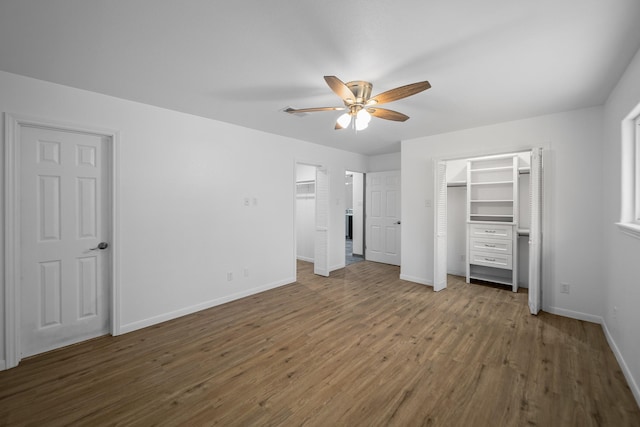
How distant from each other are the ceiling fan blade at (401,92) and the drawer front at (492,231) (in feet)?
10.5

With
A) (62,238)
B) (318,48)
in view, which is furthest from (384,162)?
(62,238)

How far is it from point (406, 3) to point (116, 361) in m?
3.41

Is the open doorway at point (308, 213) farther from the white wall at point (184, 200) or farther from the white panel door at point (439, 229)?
the white panel door at point (439, 229)

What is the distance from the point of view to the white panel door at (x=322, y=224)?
516 centimetres

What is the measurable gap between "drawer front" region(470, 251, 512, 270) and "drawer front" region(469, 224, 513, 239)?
291 millimetres

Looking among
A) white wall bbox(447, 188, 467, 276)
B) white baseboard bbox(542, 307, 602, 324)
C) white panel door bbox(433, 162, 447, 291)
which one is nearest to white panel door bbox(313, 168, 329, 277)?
white panel door bbox(433, 162, 447, 291)

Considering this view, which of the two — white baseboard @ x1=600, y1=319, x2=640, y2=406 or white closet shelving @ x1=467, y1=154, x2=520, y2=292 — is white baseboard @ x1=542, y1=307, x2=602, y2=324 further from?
white closet shelving @ x1=467, y1=154, x2=520, y2=292

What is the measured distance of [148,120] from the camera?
3.05 meters

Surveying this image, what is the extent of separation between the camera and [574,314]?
325 centimetres

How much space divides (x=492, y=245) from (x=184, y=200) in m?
4.51

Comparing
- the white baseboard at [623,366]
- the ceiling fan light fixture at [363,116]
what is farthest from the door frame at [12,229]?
the white baseboard at [623,366]

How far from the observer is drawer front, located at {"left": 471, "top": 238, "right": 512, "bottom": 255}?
4254 millimetres

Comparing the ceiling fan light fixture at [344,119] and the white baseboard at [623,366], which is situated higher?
the ceiling fan light fixture at [344,119]

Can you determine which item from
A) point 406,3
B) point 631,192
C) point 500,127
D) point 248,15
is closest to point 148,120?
point 248,15
